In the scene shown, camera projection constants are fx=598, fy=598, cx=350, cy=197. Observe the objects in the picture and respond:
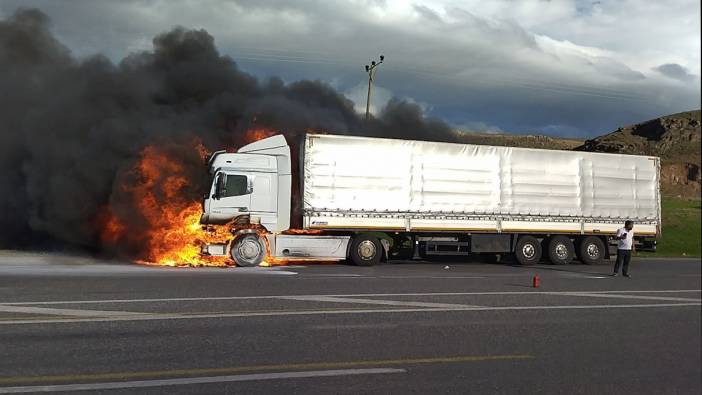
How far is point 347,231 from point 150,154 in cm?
636

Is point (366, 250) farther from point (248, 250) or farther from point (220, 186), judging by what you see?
point (220, 186)

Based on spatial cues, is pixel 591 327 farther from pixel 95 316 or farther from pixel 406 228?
pixel 406 228

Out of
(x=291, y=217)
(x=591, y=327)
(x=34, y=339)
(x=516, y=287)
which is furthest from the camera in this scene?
(x=291, y=217)

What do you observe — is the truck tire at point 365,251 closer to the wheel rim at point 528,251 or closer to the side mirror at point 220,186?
the side mirror at point 220,186

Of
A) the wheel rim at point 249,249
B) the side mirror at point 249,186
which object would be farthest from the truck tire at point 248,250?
the side mirror at point 249,186

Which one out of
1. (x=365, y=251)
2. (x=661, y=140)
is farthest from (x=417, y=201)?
(x=661, y=140)

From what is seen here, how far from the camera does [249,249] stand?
1582 centimetres

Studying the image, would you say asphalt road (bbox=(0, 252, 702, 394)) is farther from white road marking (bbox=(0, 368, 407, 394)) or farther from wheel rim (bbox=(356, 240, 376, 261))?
wheel rim (bbox=(356, 240, 376, 261))

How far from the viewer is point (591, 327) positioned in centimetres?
822

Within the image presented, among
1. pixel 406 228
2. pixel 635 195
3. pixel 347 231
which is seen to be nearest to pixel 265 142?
pixel 347 231

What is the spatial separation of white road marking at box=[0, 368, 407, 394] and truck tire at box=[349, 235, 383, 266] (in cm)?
1118

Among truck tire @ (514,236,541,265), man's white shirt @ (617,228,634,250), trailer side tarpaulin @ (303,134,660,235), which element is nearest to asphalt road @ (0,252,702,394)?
man's white shirt @ (617,228,634,250)

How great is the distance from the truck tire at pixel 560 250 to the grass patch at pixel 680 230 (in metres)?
9.08

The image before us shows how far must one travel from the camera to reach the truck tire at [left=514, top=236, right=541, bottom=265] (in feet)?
61.7
